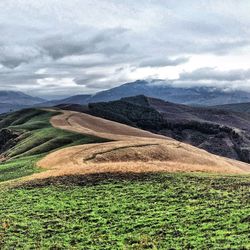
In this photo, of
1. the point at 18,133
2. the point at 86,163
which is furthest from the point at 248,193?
the point at 18,133

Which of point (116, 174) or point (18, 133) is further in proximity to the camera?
point (18, 133)

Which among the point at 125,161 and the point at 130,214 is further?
the point at 125,161

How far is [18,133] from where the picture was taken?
419 feet

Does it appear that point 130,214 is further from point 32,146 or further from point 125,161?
point 32,146

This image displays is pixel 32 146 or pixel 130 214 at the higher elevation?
pixel 32 146

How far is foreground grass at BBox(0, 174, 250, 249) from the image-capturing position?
33.1m

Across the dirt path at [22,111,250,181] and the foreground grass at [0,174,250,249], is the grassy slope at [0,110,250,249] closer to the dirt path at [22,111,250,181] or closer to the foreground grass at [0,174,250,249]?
the foreground grass at [0,174,250,249]

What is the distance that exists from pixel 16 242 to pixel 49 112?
139 m

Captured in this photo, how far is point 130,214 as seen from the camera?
134 ft

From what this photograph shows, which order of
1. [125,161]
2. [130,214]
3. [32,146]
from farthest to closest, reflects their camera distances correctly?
1. [32,146]
2. [125,161]
3. [130,214]

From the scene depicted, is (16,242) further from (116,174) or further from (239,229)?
(116,174)

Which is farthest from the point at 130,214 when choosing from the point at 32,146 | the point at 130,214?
the point at 32,146

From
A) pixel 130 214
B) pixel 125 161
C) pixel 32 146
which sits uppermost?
pixel 32 146

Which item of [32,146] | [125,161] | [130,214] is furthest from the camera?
[32,146]
